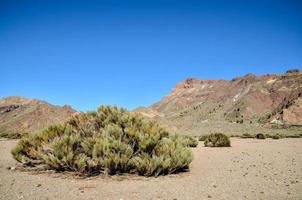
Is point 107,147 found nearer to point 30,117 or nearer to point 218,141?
point 218,141

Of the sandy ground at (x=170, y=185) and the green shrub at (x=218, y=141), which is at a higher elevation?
the green shrub at (x=218, y=141)

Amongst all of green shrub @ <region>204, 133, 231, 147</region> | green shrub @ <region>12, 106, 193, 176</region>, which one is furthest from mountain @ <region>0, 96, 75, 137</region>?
green shrub @ <region>12, 106, 193, 176</region>

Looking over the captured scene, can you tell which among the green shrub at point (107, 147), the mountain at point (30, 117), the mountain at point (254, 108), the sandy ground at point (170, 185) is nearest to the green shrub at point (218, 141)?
the sandy ground at point (170, 185)

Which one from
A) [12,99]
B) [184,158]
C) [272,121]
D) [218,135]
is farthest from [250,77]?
[184,158]

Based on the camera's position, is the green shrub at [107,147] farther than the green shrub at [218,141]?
No

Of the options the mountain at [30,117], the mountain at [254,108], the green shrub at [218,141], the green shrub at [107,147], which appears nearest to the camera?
the green shrub at [107,147]

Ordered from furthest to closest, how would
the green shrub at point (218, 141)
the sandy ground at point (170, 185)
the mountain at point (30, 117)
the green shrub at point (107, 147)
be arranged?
1. the mountain at point (30, 117)
2. the green shrub at point (218, 141)
3. the green shrub at point (107, 147)
4. the sandy ground at point (170, 185)

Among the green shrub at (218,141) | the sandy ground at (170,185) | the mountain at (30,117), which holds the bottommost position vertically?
the sandy ground at (170,185)

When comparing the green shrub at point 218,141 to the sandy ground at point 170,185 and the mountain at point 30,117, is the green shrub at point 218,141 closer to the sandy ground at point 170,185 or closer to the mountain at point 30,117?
the sandy ground at point 170,185

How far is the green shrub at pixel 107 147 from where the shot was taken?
893 centimetres

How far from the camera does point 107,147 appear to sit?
887cm

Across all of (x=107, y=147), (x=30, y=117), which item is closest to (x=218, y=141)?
(x=107, y=147)

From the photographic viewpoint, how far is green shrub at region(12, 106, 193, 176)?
893 centimetres

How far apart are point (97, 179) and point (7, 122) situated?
175 feet
